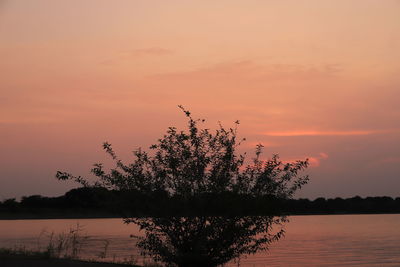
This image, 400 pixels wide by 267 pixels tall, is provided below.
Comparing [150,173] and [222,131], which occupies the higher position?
[222,131]

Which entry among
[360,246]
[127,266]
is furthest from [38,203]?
[127,266]

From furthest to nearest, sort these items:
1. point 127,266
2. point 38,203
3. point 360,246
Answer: point 38,203 → point 360,246 → point 127,266

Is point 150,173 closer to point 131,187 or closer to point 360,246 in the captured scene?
point 131,187

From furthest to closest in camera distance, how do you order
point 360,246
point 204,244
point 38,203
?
1. point 38,203
2. point 360,246
3. point 204,244

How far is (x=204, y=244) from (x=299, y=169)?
379cm

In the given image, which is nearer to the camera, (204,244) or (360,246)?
(204,244)

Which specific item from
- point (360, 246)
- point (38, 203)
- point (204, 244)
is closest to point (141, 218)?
point (204, 244)

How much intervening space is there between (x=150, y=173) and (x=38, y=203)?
10137 cm

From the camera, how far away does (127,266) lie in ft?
67.1

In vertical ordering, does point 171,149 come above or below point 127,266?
above

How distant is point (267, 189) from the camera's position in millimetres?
19234

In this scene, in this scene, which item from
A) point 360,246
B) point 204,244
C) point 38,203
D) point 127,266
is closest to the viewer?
point 204,244

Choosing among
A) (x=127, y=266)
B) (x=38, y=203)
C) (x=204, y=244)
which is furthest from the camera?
(x=38, y=203)

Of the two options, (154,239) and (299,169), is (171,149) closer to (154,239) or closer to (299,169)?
(154,239)
